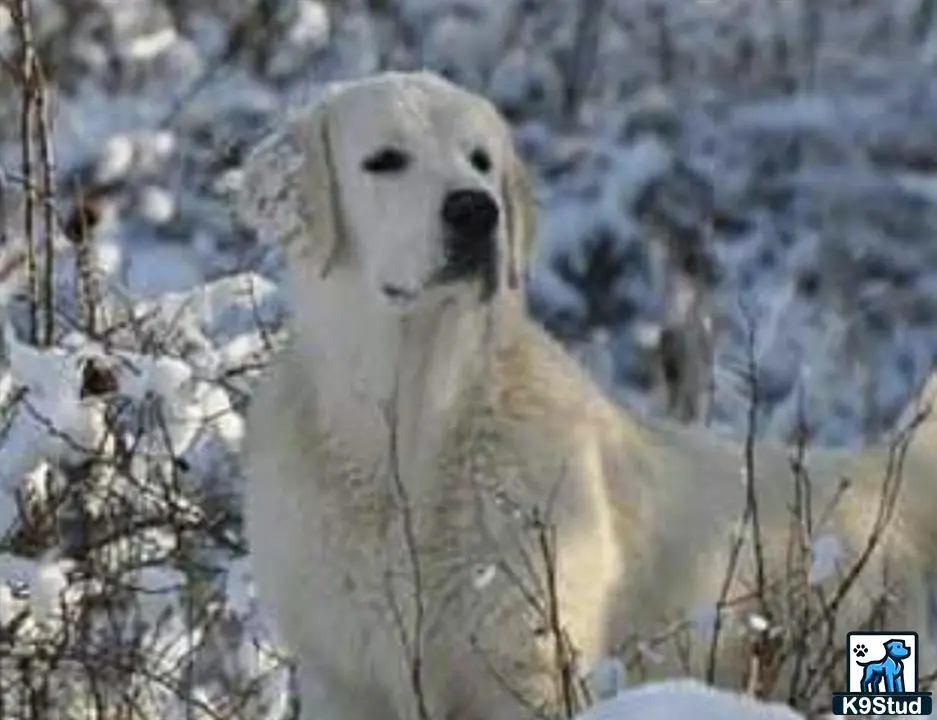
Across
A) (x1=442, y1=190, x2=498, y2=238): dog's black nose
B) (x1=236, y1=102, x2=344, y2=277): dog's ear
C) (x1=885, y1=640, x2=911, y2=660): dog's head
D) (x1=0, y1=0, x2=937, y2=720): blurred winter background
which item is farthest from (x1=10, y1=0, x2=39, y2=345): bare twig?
(x1=885, y1=640, x2=911, y2=660): dog's head

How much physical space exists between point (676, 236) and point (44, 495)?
969cm

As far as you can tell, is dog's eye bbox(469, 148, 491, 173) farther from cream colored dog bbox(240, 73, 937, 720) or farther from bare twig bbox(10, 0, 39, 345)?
bare twig bbox(10, 0, 39, 345)

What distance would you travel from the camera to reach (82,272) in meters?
7.11

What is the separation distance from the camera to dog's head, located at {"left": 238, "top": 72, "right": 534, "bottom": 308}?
6.07 meters

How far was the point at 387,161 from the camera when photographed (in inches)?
244

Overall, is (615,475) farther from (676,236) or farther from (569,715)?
(676,236)

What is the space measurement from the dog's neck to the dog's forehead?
278 mm

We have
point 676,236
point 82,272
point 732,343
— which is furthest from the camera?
point 676,236

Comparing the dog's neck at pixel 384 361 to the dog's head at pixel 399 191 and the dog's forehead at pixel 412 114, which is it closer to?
the dog's head at pixel 399 191

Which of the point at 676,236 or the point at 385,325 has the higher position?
the point at 385,325

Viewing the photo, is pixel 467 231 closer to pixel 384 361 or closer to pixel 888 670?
pixel 384 361

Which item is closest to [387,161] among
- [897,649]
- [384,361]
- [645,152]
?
[384,361]

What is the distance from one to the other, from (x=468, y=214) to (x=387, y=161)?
9.2 inches

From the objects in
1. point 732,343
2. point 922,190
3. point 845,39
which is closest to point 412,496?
point 732,343
